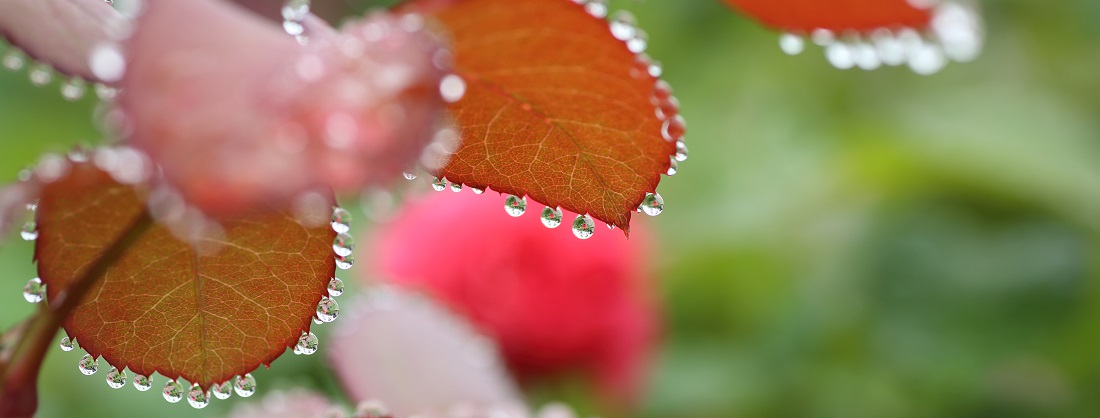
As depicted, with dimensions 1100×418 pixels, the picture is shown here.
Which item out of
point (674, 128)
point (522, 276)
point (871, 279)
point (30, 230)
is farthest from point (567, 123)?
point (871, 279)

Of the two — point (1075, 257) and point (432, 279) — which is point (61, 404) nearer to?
point (432, 279)

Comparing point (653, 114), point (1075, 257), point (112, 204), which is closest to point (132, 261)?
point (112, 204)

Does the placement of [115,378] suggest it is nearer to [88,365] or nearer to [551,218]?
[88,365]

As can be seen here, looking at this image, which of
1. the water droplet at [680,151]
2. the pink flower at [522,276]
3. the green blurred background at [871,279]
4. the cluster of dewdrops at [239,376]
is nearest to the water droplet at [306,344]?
the cluster of dewdrops at [239,376]

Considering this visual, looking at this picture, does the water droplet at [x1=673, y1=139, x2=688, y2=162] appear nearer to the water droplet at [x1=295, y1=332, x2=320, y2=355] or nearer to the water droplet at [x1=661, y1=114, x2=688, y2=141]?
the water droplet at [x1=661, y1=114, x2=688, y2=141]

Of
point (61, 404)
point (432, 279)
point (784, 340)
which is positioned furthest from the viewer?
point (784, 340)

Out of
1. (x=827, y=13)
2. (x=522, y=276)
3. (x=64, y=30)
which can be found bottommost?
(x=522, y=276)

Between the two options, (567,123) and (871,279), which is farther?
(871,279)
